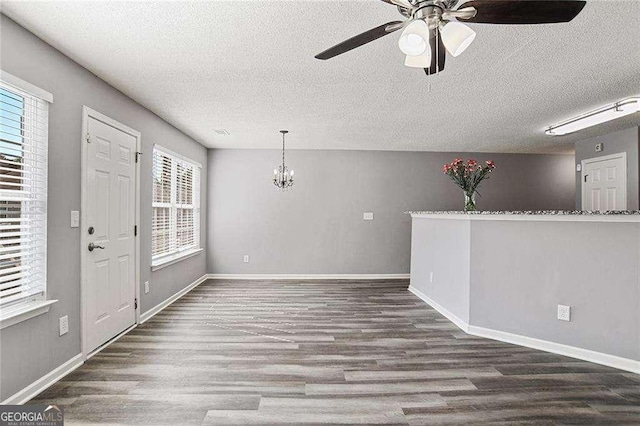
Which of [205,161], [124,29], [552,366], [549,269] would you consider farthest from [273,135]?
[552,366]

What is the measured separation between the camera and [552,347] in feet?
10.0

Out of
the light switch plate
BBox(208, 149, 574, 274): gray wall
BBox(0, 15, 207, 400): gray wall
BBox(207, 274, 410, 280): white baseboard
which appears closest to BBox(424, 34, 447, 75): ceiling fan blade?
BBox(0, 15, 207, 400): gray wall

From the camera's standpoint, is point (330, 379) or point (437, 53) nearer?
point (437, 53)

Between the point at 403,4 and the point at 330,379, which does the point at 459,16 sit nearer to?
the point at 403,4

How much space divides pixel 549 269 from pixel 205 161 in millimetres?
5322

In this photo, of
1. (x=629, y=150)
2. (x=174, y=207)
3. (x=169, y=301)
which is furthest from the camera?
(x=174, y=207)

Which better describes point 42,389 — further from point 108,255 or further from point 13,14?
point 13,14

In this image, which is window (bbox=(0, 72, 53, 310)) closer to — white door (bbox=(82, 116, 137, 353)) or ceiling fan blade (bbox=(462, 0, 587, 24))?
white door (bbox=(82, 116, 137, 353))

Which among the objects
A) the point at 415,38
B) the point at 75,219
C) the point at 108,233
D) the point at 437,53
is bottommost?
the point at 108,233

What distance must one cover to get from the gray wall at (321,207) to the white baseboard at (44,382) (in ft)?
12.0

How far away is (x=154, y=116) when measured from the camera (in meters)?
4.12

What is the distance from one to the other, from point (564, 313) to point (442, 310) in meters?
1.36

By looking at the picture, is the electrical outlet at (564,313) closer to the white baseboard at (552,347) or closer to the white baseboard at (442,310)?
the white baseboard at (552,347)

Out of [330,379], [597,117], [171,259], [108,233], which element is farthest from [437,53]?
[171,259]
